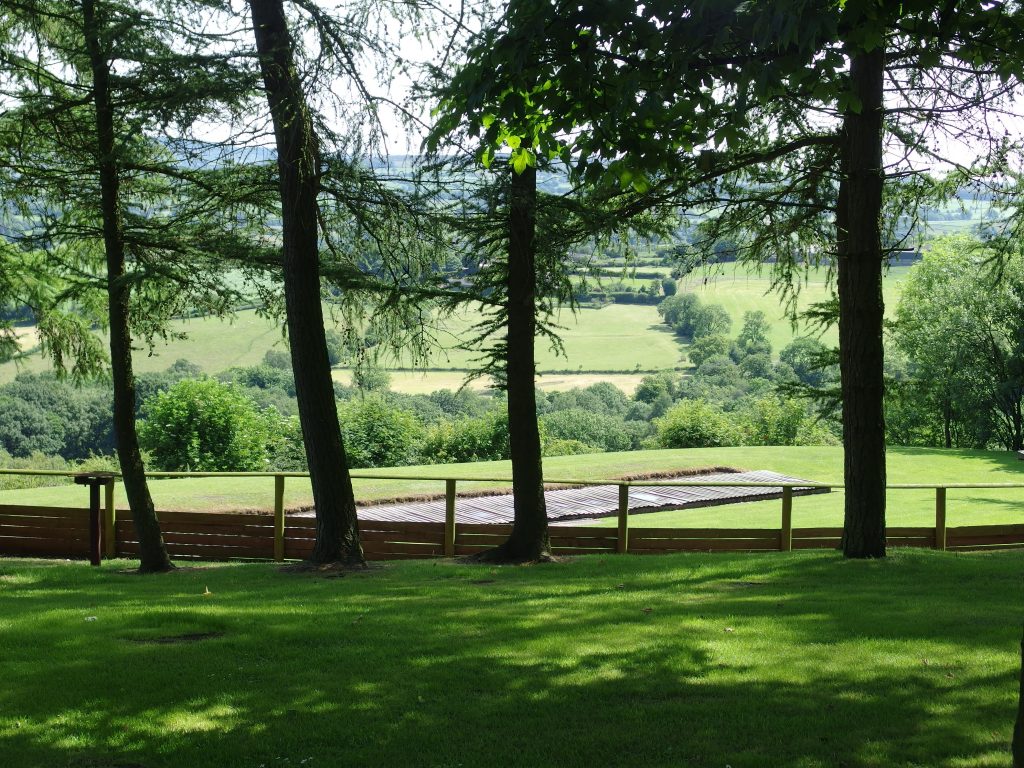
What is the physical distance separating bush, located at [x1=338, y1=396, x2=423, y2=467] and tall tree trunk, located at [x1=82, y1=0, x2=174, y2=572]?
20.6m

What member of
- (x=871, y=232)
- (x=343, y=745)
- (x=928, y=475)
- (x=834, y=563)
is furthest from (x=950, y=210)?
(x=928, y=475)

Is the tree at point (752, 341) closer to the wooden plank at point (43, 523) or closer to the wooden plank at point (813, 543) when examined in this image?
the wooden plank at point (813, 543)

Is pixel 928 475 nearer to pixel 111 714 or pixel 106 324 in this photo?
pixel 106 324

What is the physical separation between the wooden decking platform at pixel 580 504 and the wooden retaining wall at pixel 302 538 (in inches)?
145

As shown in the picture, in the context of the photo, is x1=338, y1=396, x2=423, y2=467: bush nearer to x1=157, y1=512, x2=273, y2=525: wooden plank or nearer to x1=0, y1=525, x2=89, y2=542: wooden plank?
x1=0, y1=525, x2=89, y2=542: wooden plank

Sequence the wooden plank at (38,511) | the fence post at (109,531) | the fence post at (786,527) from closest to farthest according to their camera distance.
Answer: the fence post at (786,527) → the fence post at (109,531) → the wooden plank at (38,511)

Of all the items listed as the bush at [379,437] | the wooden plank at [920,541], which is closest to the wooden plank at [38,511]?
the wooden plank at [920,541]

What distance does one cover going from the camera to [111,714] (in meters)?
4.77

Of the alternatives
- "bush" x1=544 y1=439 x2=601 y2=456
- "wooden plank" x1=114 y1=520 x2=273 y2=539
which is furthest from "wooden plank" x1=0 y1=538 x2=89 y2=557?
"bush" x1=544 y1=439 x2=601 y2=456

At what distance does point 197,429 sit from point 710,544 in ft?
68.9

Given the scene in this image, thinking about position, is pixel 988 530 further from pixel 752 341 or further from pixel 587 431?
pixel 752 341

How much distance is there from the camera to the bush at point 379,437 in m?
33.0

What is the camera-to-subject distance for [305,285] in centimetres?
1088

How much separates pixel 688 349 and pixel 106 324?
89.6 metres
